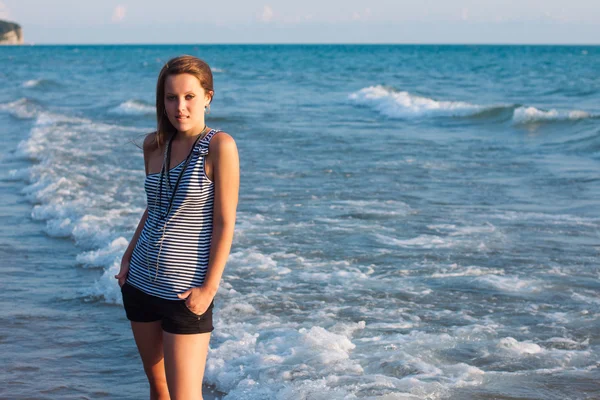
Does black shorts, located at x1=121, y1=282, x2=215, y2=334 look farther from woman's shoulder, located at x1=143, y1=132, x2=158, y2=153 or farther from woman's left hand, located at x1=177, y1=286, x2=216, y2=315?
woman's shoulder, located at x1=143, y1=132, x2=158, y2=153

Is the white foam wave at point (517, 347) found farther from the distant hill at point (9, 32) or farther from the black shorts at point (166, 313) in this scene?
the distant hill at point (9, 32)

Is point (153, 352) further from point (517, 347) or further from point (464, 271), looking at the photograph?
point (464, 271)

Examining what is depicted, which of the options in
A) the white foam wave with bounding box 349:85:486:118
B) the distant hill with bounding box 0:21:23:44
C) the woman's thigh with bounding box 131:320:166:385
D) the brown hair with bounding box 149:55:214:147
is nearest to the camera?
the brown hair with bounding box 149:55:214:147

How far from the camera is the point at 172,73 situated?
2926mm

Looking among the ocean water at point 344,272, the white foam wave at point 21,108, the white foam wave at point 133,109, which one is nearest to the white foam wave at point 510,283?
the ocean water at point 344,272

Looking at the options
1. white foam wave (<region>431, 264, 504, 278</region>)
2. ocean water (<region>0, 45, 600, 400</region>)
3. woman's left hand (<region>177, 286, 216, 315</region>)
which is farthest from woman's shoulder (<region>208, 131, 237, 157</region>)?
white foam wave (<region>431, 264, 504, 278</region>)

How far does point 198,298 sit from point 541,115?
21513 millimetres

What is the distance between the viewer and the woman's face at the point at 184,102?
9.61 ft

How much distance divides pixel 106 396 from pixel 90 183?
7.25 m

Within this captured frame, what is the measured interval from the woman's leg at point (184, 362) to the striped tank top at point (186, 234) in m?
0.17

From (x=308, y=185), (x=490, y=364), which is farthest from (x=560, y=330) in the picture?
(x=308, y=185)

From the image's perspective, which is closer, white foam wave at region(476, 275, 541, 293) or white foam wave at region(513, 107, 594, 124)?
white foam wave at region(476, 275, 541, 293)

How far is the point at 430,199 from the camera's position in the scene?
Result: 418 inches

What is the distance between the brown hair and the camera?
9.59ft
